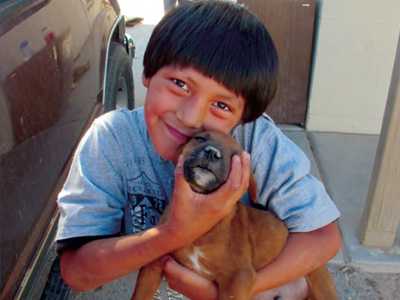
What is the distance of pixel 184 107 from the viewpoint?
5.69ft

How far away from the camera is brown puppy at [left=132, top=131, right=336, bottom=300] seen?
5.55 feet

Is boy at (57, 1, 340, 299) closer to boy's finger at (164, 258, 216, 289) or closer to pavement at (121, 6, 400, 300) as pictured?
boy's finger at (164, 258, 216, 289)

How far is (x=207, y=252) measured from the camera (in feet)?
6.14

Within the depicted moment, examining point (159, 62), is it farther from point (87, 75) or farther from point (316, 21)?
point (316, 21)

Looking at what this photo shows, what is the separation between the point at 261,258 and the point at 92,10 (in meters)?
2.14

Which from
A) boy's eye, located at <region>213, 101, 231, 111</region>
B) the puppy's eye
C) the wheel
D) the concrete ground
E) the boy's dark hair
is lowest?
the concrete ground

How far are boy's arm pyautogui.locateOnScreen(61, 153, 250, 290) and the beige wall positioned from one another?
3.42 m

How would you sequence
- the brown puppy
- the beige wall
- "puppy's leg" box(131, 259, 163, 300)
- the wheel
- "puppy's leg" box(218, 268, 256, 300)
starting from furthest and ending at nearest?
the beige wall < the wheel < "puppy's leg" box(131, 259, 163, 300) < "puppy's leg" box(218, 268, 256, 300) < the brown puppy

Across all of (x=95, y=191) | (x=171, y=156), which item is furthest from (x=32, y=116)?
(x=171, y=156)

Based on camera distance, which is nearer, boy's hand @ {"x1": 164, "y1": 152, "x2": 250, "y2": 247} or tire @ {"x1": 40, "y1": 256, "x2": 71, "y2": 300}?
boy's hand @ {"x1": 164, "y1": 152, "x2": 250, "y2": 247}

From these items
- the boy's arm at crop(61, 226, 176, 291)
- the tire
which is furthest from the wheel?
the boy's arm at crop(61, 226, 176, 291)

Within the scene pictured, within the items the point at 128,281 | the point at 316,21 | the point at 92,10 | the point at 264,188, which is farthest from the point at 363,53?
the point at 264,188

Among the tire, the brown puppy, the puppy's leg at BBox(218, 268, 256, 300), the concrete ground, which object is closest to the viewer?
the brown puppy

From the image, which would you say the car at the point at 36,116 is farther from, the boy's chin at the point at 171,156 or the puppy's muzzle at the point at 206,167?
the puppy's muzzle at the point at 206,167
